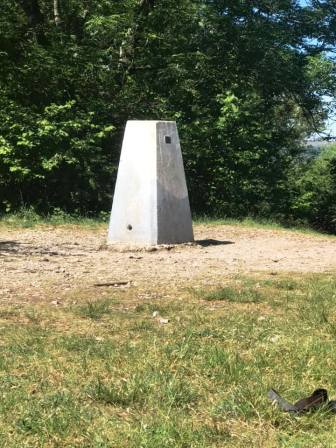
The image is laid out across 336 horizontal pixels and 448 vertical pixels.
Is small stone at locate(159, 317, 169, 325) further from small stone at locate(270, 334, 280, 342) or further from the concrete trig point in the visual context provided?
the concrete trig point

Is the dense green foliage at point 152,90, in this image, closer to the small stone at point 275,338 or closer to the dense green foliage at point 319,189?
the dense green foliage at point 319,189

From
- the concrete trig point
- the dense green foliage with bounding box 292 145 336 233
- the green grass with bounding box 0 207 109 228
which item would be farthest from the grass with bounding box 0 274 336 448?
the dense green foliage with bounding box 292 145 336 233

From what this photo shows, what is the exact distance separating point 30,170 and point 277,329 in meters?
10.2

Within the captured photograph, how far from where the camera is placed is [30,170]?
14414mm

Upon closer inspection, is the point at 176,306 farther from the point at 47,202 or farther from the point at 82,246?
the point at 47,202

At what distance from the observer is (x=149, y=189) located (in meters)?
9.88

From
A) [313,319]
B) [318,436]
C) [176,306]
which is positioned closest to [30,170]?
[176,306]

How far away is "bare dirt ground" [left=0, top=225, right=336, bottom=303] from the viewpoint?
6.98 meters

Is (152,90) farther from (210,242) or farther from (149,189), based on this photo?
(149,189)

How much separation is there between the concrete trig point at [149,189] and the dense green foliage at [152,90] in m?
4.41

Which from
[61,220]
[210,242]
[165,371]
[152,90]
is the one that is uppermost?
[152,90]

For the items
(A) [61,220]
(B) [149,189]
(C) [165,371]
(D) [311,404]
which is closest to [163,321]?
(C) [165,371]

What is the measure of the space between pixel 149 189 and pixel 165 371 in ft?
19.8

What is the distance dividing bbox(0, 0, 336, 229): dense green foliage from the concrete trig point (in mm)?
4414
